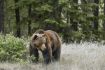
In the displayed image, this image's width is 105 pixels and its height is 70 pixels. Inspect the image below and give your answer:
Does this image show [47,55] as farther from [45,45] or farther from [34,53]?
[34,53]

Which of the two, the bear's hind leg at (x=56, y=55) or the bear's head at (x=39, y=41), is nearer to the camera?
the bear's head at (x=39, y=41)

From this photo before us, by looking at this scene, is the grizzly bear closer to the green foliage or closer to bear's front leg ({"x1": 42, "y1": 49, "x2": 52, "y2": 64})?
bear's front leg ({"x1": 42, "y1": 49, "x2": 52, "y2": 64})

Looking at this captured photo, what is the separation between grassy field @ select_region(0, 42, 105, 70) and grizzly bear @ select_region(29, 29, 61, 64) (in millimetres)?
257

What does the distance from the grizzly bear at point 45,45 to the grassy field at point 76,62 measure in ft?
0.84

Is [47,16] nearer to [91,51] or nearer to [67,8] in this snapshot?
[67,8]

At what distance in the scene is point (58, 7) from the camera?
20359 millimetres

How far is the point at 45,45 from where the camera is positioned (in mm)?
10062

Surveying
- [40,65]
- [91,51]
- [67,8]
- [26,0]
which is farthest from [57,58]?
[26,0]

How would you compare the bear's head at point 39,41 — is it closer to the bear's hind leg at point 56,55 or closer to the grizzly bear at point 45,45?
the grizzly bear at point 45,45

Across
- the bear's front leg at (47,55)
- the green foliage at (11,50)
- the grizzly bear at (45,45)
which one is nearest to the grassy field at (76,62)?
the bear's front leg at (47,55)

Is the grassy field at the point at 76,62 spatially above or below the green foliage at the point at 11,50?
below

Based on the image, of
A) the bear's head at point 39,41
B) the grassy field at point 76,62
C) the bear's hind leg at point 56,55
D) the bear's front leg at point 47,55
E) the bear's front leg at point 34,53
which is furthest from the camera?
the bear's hind leg at point 56,55

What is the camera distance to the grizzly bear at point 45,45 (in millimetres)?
9852

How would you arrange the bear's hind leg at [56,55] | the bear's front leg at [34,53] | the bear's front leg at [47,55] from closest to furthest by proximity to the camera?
the bear's front leg at [47,55] < the bear's front leg at [34,53] < the bear's hind leg at [56,55]
